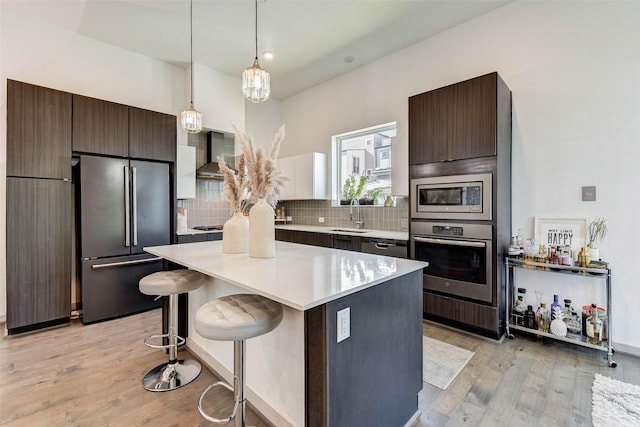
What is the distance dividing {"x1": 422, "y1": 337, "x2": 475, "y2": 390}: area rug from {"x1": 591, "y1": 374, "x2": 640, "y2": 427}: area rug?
30.0 inches

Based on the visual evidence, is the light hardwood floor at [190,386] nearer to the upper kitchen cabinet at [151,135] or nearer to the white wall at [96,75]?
the white wall at [96,75]

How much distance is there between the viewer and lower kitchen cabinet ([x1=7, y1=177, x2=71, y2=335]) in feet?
9.36

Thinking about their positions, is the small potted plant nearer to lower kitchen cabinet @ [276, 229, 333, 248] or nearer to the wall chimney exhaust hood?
lower kitchen cabinet @ [276, 229, 333, 248]

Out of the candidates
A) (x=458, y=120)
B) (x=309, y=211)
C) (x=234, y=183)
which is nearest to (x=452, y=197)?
(x=458, y=120)

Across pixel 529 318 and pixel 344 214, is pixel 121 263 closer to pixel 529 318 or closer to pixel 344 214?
pixel 344 214

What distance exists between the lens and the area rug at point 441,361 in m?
2.14

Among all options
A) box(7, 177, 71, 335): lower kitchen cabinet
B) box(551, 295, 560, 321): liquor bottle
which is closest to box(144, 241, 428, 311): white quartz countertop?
box(7, 177, 71, 335): lower kitchen cabinet

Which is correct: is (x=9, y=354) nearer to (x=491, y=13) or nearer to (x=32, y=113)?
(x=32, y=113)

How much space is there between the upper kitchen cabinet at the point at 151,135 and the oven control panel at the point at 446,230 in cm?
331

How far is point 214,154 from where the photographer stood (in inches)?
181

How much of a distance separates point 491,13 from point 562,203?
2.10 m

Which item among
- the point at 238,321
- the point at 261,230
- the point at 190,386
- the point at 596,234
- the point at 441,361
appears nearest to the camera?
the point at 238,321

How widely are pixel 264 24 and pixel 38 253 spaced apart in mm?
3376

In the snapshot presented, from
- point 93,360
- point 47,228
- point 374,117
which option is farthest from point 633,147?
point 47,228
